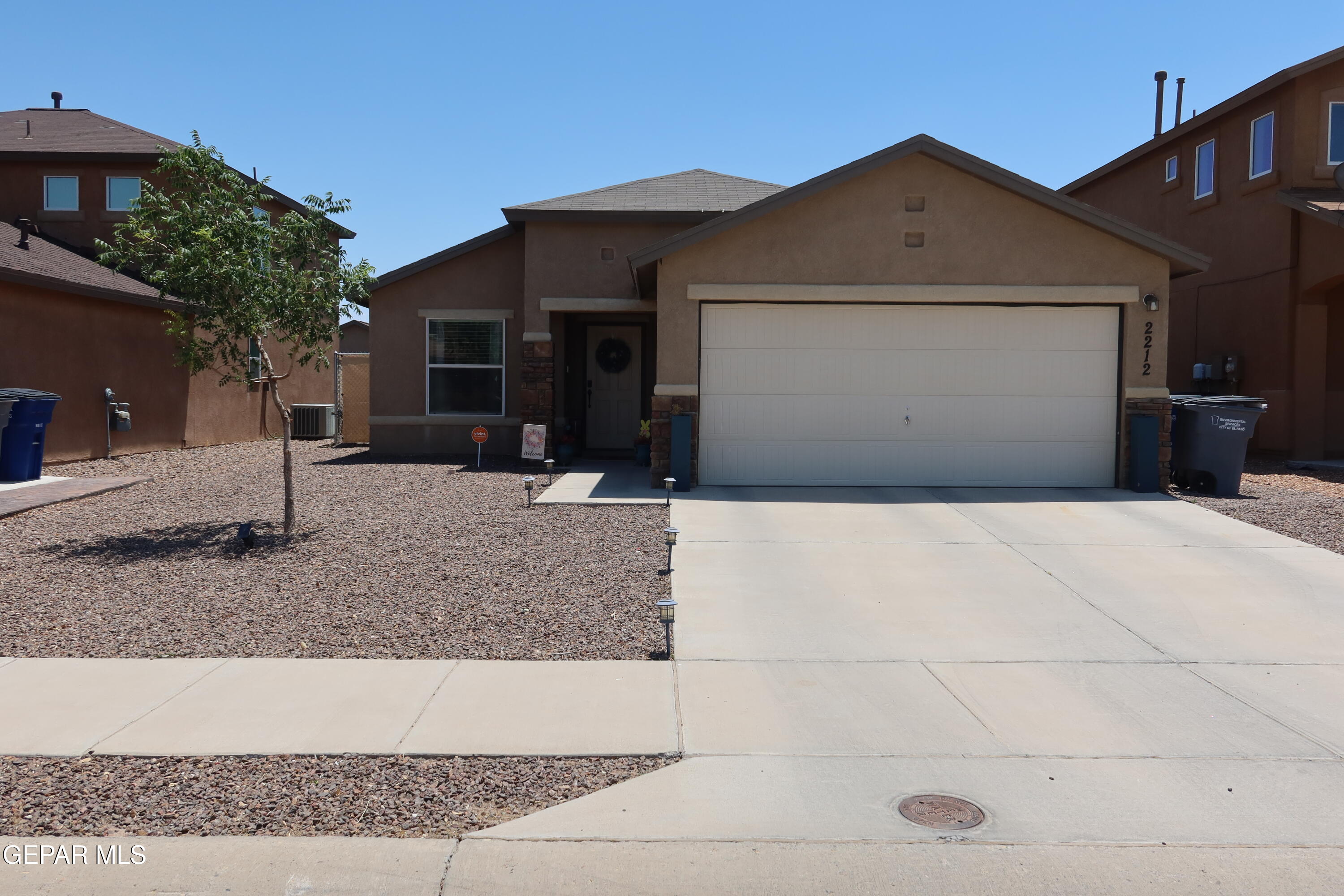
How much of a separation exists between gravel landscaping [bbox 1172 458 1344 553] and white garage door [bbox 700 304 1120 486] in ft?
5.32

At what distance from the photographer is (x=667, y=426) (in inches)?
502

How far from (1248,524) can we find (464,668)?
881cm

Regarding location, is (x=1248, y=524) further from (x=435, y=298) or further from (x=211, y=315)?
(x=435, y=298)

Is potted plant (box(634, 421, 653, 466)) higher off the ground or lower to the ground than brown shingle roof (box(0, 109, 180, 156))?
lower

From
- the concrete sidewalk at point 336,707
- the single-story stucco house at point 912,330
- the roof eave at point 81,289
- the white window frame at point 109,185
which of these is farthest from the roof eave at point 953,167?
the white window frame at point 109,185

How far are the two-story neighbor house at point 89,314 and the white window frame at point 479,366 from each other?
4.72m

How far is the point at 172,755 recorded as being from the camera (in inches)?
185

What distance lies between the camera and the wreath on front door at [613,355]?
17.4 meters

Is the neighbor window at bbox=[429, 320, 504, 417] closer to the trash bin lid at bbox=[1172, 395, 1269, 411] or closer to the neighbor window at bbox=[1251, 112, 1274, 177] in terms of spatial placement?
the trash bin lid at bbox=[1172, 395, 1269, 411]

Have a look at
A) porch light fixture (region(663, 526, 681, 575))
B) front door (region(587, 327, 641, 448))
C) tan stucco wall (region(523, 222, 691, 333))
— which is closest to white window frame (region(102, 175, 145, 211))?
tan stucco wall (region(523, 222, 691, 333))

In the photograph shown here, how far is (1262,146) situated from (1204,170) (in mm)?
1956

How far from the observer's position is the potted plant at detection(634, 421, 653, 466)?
615 inches

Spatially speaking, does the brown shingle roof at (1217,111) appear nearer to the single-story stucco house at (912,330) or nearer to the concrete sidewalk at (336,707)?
the single-story stucco house at (912,330)

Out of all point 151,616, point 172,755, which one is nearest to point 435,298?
point 151,616
